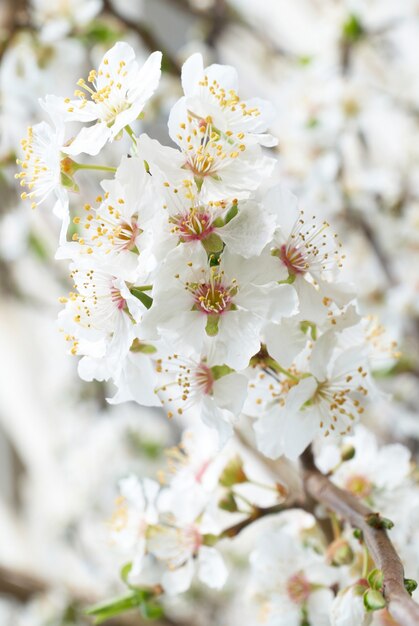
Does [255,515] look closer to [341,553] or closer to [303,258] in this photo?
[341,553]

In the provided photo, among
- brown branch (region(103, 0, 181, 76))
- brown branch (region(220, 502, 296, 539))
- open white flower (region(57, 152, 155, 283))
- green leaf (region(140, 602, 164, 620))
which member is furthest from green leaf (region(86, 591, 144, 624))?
brown branch (region(103, 0, 181, 76))

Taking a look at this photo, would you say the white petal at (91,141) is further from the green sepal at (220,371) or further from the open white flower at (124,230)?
the green sepal at (220,371)

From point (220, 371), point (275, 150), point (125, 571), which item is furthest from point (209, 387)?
point (275, 150)

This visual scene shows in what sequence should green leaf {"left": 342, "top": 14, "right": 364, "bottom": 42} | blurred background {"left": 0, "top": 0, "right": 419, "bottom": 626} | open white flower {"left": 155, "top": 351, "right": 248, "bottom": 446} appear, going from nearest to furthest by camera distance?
1. open white flower {"left": 155, "top": 351, "right": 248, "bottom": 446}
2. blurred background {"left": 0, "top": 0, "right": 419, "bottom": 626}
3. green leaf {"left": 342, "top": 14, "right": 364, "bottom": 42}

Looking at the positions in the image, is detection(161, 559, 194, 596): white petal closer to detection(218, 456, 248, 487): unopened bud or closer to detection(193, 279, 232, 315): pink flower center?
detection(218, 456, 248, 487): unopened bud

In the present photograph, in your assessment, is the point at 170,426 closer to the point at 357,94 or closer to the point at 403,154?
the point at 403,154

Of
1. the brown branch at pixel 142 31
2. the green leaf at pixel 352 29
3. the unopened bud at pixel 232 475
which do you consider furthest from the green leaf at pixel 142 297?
the green leaf at pixel 352 29
